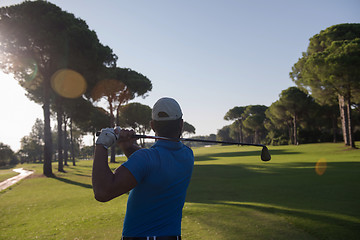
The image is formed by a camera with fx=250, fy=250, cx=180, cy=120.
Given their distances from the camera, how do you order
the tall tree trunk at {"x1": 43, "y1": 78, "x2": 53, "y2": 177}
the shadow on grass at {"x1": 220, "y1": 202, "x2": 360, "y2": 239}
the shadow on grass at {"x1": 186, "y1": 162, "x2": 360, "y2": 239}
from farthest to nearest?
the tall tree trunk at {"x1": 43, "y1": 78, "x2": 53, "y2": 177}, the shadow on grass at {"x1": 186, "y1": 162, "x2": 360, "y2": 239}, the shadow on grass at {"x1": 220, "y1": 202, "x2": 360, "y2": 239}

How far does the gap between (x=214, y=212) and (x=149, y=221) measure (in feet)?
18.6

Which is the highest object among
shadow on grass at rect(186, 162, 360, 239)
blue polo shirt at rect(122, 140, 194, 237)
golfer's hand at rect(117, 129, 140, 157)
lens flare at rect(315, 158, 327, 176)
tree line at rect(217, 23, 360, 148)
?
tree line at rect(217, 23, 360, 148)

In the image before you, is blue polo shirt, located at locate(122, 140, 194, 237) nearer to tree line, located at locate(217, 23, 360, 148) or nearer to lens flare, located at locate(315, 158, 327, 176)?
lens flare, located at locate(315, 158, 327, 176)

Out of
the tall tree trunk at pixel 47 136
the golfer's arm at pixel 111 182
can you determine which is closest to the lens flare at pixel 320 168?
the golfer's arm at pixel 111 182

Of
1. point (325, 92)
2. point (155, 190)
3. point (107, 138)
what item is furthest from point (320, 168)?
point (325, 92)

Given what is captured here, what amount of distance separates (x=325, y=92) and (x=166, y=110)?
122 ft

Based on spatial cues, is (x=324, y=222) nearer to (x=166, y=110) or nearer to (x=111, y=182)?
(x=166, y=110)

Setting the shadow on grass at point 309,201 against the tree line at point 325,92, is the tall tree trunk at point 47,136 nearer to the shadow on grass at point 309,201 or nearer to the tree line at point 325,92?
the shadow on grass at point 309,201

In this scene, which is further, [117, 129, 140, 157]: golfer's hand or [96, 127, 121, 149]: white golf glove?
[117, 129, 140, 157]: golfer's hand

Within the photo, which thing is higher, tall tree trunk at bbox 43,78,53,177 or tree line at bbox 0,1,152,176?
tree line at bbox 0,1,152,176

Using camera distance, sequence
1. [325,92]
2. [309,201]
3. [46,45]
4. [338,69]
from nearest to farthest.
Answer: [309,201], [46,45], [338,69], [325,92]

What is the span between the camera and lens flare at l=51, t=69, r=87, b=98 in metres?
25.4

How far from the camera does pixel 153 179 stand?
1.74 metres

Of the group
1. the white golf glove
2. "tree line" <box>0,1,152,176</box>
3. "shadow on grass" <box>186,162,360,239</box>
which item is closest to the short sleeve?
the white golf glove
